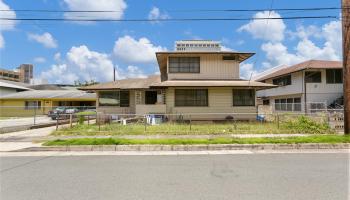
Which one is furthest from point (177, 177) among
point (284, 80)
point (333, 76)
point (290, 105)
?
point (284, 80)

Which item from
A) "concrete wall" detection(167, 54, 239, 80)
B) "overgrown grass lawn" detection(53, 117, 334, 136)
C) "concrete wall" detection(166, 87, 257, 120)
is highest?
"concrete wall" detection(167, 54, 239, 80)

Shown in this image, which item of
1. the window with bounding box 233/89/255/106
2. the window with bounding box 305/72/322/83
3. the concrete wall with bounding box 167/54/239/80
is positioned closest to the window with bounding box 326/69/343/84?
the window with bounding box 305/72/322/83

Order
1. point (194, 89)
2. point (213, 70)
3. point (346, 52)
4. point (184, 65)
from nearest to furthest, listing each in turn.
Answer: point (346, 52)
point (194, 89)
point (213, 70)
point (184, 65)

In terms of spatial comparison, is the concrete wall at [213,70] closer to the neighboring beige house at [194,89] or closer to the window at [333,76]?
the neighboring beige house at [194,89]

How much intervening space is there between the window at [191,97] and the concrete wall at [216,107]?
1.02ft

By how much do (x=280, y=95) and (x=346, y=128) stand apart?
22.7 metres

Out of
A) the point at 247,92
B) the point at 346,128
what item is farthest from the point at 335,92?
the point at 346,128

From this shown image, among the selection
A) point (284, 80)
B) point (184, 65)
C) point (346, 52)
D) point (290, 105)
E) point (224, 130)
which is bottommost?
point (224, 130)

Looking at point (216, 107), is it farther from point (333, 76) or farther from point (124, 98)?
point (333, 76)

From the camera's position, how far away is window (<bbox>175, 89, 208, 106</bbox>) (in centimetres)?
2022

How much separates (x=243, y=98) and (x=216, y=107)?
2263mm

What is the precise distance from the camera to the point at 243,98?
806 inches

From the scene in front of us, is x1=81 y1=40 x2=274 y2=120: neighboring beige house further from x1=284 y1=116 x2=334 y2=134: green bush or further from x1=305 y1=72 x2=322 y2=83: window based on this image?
x1=305 y1=72 x2=322 y2=83: window

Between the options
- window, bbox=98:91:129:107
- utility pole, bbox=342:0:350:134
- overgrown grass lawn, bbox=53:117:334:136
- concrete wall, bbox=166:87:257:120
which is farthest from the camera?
window, bbox=98:91:129:107
